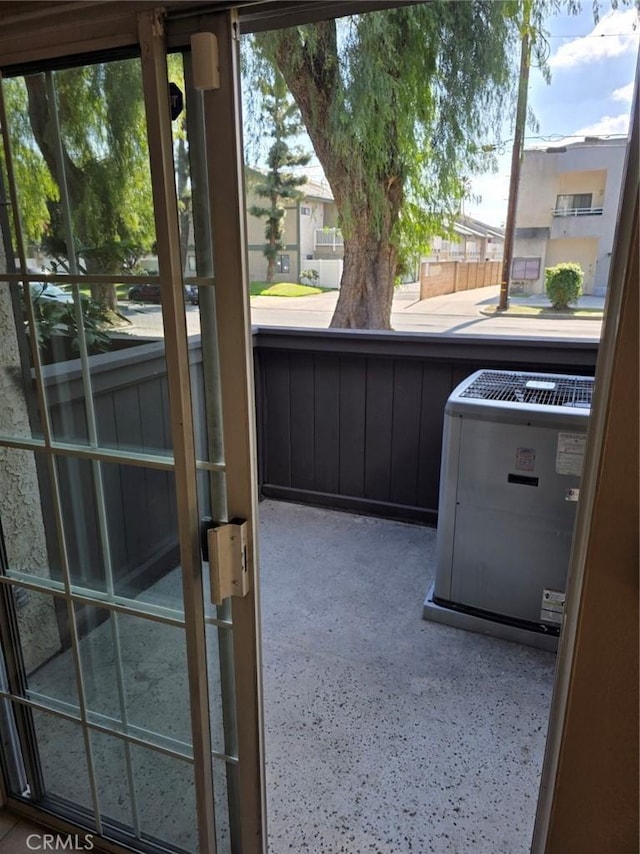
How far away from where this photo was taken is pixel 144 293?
96 cm

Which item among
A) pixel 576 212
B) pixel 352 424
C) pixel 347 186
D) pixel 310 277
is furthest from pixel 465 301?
pixel 352 424

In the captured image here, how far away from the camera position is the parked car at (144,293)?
3.08ft

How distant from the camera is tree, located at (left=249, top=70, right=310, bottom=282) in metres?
4.39

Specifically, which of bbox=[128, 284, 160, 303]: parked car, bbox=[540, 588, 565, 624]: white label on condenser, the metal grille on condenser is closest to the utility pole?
the metal grille on condenser

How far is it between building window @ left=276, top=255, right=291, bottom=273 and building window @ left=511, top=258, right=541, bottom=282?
8.71 ft

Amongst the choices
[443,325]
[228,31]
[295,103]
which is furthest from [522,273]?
[228,31]

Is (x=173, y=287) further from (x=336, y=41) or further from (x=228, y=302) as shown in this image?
(x=336, y=41)

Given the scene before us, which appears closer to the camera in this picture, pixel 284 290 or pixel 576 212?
pixel 576 212

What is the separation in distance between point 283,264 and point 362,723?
5.62 metres

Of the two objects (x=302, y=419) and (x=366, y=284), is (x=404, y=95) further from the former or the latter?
(x=302, y=419)

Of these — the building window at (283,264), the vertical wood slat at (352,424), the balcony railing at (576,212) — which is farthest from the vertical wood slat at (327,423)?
the building window at (283,264)

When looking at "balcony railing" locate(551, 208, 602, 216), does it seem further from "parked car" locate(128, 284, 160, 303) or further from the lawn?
"parked car" locate(128, 284, 160, 303)

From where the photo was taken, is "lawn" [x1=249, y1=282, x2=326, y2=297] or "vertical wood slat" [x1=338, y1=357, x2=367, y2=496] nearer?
"vertical wood slat" [x1=338, y1=357, x2=367, y2=496]

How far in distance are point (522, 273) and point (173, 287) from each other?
635 centimetres
